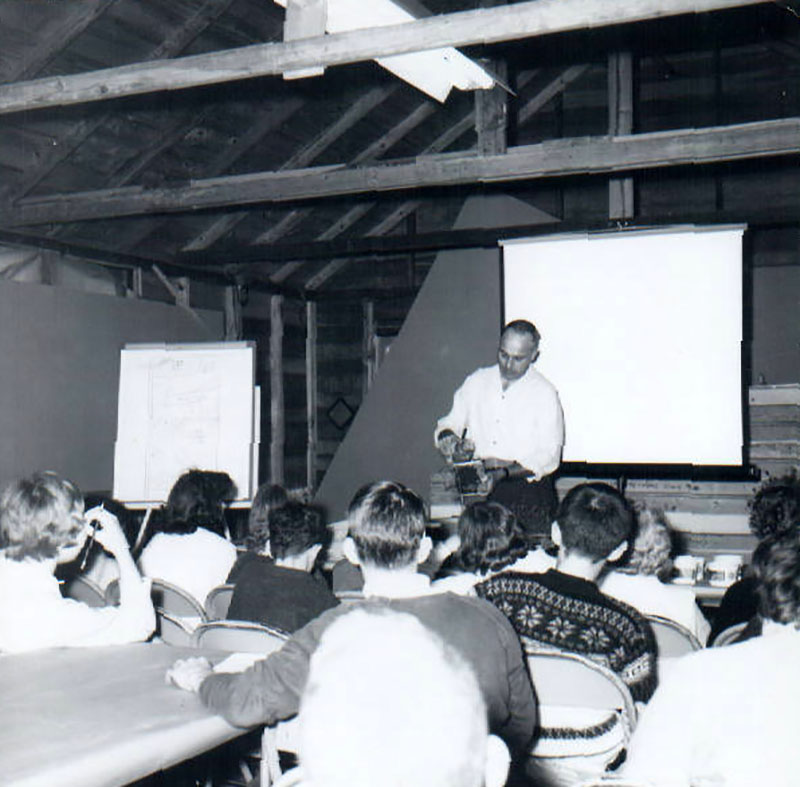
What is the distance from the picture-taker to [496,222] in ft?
27.7

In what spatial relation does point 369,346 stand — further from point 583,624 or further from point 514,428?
point 583,624

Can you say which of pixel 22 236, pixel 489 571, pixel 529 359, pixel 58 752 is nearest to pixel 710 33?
pixel 529 359

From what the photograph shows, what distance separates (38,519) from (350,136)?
566 centimetres

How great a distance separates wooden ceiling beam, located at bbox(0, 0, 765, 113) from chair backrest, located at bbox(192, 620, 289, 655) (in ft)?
6.21

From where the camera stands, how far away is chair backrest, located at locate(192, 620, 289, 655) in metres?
2.51

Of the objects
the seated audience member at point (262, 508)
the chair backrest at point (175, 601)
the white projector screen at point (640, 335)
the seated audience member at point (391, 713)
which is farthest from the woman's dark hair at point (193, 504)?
the white projector screen at point (640, 335)

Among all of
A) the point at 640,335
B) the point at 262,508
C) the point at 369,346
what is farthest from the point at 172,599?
the point at 369,346

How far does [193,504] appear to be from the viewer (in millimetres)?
3840

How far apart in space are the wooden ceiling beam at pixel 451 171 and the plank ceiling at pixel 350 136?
0.01 meters

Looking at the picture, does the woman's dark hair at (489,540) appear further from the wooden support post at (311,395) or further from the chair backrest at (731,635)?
the wooden support post at (311,395)

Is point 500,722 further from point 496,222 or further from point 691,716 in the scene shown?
point 496,222

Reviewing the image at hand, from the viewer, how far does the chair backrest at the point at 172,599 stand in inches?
128

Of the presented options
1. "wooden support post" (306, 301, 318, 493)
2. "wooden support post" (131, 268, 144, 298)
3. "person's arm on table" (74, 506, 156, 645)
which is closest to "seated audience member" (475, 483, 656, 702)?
"person's arm on table" (74, 506, 156, 645)

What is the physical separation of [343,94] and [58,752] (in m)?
6.12
